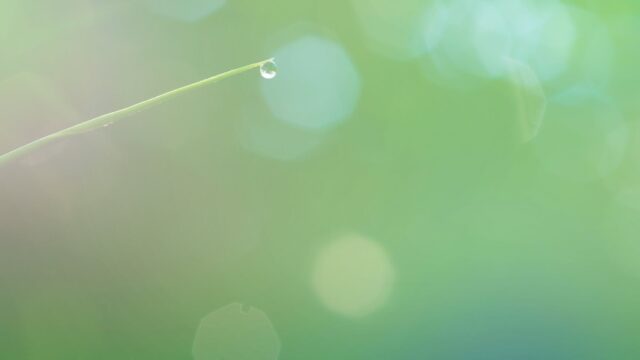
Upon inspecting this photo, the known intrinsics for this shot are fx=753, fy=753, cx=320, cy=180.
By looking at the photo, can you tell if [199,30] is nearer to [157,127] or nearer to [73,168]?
[157,127]

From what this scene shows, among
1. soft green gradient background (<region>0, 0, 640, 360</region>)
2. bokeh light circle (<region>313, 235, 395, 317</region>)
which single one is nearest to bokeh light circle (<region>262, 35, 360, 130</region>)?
soft green gradient background (<region>0, 0, 640, 360</region>)

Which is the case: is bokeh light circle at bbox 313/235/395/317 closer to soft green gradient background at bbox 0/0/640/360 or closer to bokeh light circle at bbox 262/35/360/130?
soft green gradient background at bbox 0/0/640/360

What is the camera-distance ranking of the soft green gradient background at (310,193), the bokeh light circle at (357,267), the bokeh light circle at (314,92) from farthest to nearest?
the bokeh light circle at (314,92)
the bokeh light circle at (357,267)
the soft green gradient background at (310,193)

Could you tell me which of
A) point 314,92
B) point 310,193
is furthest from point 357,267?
point 314,92

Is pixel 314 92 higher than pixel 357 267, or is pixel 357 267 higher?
pixel 314 92

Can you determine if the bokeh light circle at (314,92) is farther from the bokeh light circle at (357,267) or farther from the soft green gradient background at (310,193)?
the bokeh light circle at (357,267)

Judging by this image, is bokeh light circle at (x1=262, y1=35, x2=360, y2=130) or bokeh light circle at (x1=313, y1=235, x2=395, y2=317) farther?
bokeh light circle at (x1=262, y1=35, x2=360, y2=130)

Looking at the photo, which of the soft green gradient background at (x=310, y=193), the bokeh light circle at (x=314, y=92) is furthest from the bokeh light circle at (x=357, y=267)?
the bokeh light circle at (x=314, y=92)

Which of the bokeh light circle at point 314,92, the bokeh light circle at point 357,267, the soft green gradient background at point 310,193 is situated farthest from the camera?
the bokeh light circle at point 314,92

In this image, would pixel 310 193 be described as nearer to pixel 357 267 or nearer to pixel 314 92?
pixel 357 267
